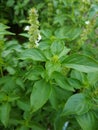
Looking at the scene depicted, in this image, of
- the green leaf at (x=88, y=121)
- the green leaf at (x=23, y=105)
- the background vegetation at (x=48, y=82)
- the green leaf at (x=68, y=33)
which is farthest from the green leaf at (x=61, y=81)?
the green leaf at (x=68, y=33)

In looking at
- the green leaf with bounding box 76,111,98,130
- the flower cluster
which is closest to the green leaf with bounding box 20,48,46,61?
the flower cluster

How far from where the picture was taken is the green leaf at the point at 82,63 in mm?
1058

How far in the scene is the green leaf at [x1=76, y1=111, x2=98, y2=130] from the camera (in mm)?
1146

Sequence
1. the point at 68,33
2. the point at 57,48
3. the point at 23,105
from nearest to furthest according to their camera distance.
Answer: the point at 57,48 < the point at 23,105 < the point at 68,33

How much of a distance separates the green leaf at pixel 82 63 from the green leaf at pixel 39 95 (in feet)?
0.38

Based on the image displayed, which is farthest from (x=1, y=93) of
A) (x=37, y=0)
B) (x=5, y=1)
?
(x=5, y=1)

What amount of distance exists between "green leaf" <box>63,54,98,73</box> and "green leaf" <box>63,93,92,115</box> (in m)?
0.15

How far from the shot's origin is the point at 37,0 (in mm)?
2711

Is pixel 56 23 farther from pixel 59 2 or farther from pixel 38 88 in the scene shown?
pixel 38 88

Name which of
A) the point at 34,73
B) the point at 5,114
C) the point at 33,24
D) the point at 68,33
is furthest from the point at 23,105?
the point at 68,33

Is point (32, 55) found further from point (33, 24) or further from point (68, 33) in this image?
point (68, 33)

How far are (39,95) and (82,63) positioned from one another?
7.5 inches

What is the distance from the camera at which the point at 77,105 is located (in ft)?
3.80

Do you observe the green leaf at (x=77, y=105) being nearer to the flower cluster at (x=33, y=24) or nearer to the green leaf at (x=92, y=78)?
the green leaf at (x=92, y=78)
